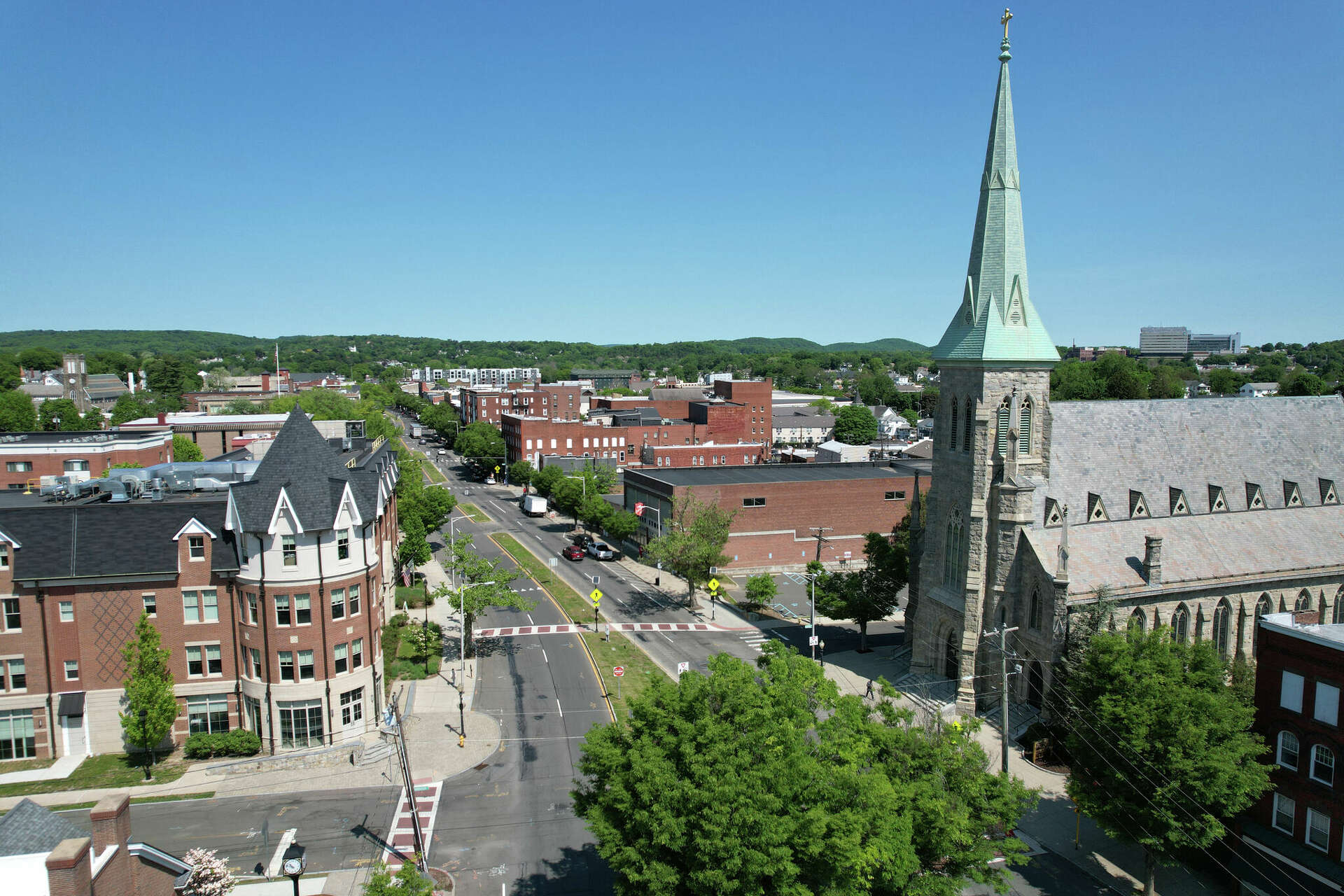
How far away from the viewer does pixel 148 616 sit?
3641cm

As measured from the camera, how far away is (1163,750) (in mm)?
26422

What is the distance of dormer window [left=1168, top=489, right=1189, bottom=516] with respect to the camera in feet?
147

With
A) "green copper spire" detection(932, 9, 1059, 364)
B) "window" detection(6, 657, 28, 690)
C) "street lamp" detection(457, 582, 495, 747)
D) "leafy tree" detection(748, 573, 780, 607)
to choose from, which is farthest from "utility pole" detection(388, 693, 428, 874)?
"green copper spire" detection(932, 9, 1059, 364)

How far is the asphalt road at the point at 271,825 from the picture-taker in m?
28.9

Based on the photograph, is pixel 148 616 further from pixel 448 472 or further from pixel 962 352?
pixel 448 472

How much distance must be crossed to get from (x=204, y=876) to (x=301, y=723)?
17583 millimetres

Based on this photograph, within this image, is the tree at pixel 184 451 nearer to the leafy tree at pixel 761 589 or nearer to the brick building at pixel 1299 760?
the leafy tree at pixel 761 589

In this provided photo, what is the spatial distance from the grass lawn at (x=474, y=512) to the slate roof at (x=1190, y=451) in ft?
227

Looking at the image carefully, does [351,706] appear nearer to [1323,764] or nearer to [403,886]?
[403,886]

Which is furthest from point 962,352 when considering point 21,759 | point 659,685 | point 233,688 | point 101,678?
point 21,759

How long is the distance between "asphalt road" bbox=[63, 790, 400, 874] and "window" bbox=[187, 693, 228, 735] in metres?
5.42

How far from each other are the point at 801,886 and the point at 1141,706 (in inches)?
600

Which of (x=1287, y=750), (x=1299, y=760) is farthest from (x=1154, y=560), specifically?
(x=1299, y=760)

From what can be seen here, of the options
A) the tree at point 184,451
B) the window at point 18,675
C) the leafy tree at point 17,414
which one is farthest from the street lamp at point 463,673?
the leafy tree at point 17,414
